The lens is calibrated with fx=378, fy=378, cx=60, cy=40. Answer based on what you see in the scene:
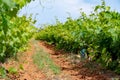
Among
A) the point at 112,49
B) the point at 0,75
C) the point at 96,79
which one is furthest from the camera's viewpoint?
the point at 112,49

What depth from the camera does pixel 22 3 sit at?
8.05 meters

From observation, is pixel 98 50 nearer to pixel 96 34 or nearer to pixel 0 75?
pixel 96 34

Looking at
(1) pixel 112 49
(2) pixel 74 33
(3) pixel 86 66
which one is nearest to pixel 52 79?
(1) pixel 112 49

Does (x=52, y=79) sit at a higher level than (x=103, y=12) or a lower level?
lower

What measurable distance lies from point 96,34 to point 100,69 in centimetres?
155

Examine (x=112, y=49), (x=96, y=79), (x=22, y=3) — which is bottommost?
(x=96, y=79)

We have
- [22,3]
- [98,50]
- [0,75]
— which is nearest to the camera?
[22,3]

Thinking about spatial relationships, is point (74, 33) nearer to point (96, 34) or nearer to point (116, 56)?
point (96, 34)

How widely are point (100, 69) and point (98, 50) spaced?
1.10m

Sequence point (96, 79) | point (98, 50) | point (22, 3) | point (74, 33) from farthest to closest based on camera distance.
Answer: point (74, 33) < point (98, 50) < point (96, 79) < point (22, 3)

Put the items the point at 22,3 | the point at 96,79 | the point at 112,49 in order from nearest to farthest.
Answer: the point at 22,3 → the point at 96,79 → the point at 112,49

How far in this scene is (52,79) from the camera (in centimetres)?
1019

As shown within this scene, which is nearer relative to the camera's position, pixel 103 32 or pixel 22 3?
pixel 22 3

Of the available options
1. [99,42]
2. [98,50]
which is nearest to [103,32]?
[99,42]
